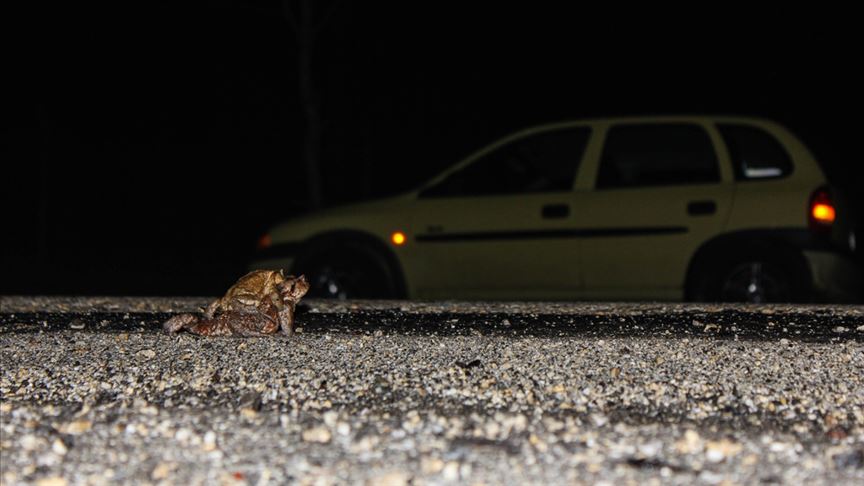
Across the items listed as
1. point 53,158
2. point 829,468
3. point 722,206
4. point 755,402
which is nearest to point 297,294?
point 755,402

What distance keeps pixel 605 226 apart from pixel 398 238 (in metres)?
1.55

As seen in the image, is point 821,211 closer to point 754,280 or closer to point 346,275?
point 754,280

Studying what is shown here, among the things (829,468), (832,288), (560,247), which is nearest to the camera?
(829,468)

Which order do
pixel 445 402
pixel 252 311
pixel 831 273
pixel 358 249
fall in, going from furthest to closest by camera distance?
pixel 358 249 → pixel 831 273 → pixel 252 311 → pixel 445 402

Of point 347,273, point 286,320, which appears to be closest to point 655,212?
point 347,273

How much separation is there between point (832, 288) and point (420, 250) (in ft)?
9.37

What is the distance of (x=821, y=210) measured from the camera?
6.46 metres

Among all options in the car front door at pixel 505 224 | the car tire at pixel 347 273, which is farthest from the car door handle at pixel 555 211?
the car tire at pixel 347 273

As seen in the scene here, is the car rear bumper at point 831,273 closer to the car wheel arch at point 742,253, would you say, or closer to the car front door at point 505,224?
the car wheel arch at point 742,253

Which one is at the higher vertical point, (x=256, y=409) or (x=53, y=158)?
(x=53, y=158)

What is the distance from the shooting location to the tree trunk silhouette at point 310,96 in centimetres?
1403

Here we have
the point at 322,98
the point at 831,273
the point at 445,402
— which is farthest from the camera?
the point at 322,98

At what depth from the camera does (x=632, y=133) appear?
718cm

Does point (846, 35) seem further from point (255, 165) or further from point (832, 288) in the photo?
point (832, 288)
